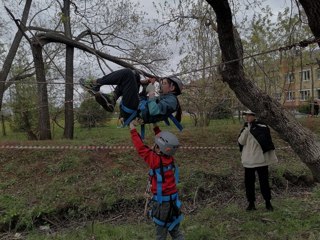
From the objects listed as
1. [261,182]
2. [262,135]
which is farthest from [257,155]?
[261,182]

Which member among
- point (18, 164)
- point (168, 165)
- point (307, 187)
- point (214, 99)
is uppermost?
point (214, 99)

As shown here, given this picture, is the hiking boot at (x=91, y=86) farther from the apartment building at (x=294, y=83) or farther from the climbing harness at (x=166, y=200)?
the apartment building at (x=294, y=83)

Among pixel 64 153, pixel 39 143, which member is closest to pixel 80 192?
pixel 64 153

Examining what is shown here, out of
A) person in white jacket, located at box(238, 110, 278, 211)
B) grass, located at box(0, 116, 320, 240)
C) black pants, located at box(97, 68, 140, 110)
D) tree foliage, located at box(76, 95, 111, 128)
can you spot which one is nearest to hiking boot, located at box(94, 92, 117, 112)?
black pants, located at box(97, 68, 140, 110)

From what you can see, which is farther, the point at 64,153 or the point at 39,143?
the point at 39,143

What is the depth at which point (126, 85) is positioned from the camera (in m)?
3.45

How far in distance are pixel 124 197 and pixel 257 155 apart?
264 centimetres

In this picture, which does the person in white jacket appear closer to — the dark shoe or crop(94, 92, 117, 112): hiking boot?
the dark shoe

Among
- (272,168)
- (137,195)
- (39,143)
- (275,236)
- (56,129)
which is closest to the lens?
(275,236)

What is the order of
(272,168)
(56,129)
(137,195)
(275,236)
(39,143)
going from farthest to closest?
(56,129) → (39,143) → (272,168) → (137,195) → (275,236)

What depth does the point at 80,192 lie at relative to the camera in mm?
6953

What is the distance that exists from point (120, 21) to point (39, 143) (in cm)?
672

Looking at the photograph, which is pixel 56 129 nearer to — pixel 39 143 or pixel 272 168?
pixel 39 143

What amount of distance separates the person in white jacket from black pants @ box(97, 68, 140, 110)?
3.07m
